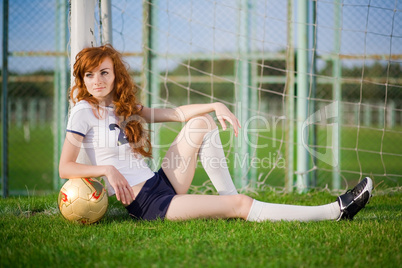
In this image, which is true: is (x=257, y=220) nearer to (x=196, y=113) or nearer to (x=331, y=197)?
(x=196, y=113)

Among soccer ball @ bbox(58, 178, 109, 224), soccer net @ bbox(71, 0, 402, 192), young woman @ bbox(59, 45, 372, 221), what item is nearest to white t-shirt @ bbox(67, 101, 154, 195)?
young woman @ bbox(59, 45, 372, 221)

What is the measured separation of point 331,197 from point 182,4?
110 inches

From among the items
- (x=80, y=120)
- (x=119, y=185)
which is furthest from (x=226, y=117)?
(x=80, y=120)

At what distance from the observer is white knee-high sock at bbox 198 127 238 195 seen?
2.94m

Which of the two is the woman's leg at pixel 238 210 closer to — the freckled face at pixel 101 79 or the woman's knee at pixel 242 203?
the woman's knee at pixel 242 203

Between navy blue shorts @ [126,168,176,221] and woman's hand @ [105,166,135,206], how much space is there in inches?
7.1

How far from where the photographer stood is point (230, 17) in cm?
545

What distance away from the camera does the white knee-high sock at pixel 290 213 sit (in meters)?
2.73

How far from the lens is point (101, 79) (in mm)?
2809

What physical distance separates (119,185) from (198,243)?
0.58 meters

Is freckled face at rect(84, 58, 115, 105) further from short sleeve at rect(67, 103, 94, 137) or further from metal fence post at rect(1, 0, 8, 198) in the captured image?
metal fence post at rect(1, 0, 8, 198)

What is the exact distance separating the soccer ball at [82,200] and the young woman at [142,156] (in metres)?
0.07

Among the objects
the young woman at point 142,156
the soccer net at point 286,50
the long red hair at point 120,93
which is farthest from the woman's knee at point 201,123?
the soccer net at point 286,50

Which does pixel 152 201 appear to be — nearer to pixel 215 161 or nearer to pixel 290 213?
pixel 215 161
